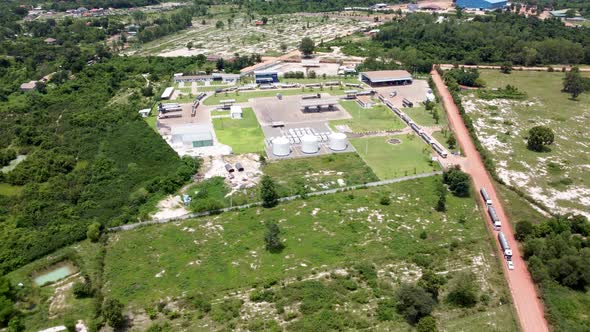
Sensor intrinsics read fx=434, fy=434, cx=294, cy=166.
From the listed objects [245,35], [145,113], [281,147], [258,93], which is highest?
[245,35]

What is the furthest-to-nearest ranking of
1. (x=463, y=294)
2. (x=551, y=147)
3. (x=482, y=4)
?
(x=482, y=4) < (x=551, y=147) < (x=463, y=294)

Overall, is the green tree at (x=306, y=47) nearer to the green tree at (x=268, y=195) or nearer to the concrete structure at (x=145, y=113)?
the concrete structure at (x=145, y=113)

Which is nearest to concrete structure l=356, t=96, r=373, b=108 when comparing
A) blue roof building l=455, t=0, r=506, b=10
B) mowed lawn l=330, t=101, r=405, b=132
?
mowed lawn l=330, t=101, r=405, b=132

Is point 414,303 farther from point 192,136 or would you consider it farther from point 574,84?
point 574,84

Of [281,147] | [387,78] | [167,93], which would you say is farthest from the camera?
[387,78]

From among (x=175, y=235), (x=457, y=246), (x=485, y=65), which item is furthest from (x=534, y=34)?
(x=175, y=235)

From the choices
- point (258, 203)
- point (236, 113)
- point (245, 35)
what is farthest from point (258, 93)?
point (245, 35)

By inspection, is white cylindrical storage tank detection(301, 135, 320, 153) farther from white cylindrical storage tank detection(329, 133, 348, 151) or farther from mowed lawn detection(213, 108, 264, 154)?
mowed lawn detection(213, 108, 264, 154)

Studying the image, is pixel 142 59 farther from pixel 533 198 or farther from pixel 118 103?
pixel 533 198
